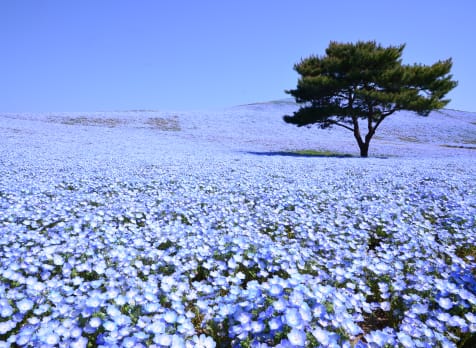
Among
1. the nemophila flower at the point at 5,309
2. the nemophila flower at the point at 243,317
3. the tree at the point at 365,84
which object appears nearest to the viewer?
the nemophila flower at the point at 243,317

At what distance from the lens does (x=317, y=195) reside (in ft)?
20.6

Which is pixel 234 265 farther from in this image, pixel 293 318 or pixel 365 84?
pixel 365 84

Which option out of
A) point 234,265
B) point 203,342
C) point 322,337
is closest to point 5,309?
point 203,342

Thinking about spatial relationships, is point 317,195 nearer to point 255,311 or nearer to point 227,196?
point 227,196

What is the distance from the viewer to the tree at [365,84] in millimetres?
17453

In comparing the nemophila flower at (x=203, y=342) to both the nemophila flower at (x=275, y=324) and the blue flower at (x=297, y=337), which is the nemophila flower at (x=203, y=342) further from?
the blue flower at (x=297, y=337)

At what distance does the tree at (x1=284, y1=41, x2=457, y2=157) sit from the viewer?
1745 cm

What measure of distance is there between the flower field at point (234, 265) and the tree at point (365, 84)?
39.2 feet

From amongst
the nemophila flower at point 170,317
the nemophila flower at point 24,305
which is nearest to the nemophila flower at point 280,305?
the nemophila flower at point 170,317

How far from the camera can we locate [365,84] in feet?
60.9

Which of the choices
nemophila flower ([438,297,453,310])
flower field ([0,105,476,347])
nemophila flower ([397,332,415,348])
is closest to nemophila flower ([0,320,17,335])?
flower field ([0,105,476,347])

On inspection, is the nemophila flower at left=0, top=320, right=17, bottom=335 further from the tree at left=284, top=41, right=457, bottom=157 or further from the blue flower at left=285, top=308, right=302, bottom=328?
the tree at left=284, top=41, right=457, bottom=157

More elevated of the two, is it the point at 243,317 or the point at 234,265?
the point at 243,317

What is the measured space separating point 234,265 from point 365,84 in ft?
59.4
